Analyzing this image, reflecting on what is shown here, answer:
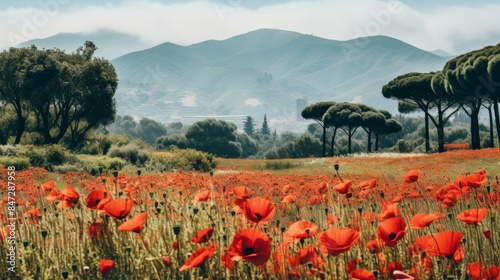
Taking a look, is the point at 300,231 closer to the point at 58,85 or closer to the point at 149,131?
the point at 58,85

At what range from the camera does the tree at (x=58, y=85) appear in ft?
120

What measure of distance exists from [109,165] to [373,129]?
36.6 m

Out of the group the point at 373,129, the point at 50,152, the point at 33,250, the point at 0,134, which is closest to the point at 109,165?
the point at 50,152

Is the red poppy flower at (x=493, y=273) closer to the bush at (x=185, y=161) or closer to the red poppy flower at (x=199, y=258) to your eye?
the red poppy flower at (x=199, y=258)

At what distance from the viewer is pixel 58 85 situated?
122 feet

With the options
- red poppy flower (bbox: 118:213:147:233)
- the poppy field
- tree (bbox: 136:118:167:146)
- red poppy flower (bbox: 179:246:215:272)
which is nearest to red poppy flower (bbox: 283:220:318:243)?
the poppy field

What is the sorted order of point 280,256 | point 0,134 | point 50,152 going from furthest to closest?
point 0,134 → point 50,152 → point 280,256

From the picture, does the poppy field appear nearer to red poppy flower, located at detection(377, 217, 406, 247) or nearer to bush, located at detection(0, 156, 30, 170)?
red poppy flower, located at detection(377, 217, 406, 247)

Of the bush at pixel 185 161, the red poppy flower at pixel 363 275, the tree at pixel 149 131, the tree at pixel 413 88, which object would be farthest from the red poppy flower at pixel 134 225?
the tree at pixel 149 131

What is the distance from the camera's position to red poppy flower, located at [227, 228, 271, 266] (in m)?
2.45

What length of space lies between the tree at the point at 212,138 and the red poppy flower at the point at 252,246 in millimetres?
80651

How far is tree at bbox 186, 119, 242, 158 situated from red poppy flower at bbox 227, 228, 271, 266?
265 ft

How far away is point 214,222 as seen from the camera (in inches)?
161

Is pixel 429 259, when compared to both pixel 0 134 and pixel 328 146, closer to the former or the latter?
pixel 0 134
